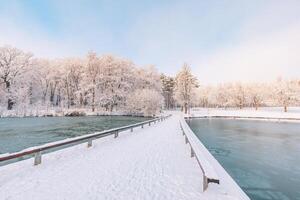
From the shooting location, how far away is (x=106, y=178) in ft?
17.3

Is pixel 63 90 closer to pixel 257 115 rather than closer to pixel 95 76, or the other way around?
pixel 95 76

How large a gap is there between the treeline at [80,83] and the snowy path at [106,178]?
123 ft

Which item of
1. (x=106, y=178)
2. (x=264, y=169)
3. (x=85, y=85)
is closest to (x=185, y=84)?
(x=85, y=85)

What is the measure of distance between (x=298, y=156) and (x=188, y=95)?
44.9m

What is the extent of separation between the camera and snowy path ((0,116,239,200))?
4.25 metres

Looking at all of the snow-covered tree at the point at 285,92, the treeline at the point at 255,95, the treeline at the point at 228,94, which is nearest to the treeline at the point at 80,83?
the treeline at the point at 228,94

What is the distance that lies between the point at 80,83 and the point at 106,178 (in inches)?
2062

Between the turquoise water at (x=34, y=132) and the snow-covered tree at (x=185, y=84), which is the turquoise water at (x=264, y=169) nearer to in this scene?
the turquoise water at (x=34, y=132)

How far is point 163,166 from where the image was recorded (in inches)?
261

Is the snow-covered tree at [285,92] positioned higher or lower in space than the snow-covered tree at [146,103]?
higher

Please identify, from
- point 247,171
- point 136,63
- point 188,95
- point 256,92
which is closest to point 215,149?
point 247,171

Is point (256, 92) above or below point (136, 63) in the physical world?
below

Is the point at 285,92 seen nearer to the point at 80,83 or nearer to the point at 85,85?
the point at 85,85

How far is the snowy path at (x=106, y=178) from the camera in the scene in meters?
4.25
